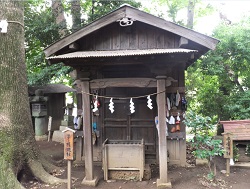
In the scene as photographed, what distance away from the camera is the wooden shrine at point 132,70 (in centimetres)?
557

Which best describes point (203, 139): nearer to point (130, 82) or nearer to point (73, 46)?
point (130, 82)

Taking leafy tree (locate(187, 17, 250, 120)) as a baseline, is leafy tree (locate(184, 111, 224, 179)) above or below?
below

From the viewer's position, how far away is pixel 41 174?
5.86 meters

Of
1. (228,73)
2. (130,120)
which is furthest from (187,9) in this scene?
(130,120)

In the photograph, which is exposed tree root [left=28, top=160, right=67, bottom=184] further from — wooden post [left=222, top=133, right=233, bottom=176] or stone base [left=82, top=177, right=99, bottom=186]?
wooden post [left=222, top=133, right=233, bottom=176]

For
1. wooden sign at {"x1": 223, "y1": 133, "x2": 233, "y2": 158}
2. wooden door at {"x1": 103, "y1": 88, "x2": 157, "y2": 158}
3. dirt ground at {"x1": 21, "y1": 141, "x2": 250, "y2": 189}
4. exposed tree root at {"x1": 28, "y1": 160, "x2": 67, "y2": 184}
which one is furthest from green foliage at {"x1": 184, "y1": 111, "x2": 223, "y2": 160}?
exposed tree root at {"x1": 28, "y1": 160, "x2": 67, "y2": 184}

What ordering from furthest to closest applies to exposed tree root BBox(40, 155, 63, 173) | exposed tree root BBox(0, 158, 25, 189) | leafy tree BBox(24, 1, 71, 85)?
1. leafy tree BBox(24, 1, 71, 85)
2. exposed tree root BBox(40, 155, 63, 173)
3. exposed tree root BBox(0, 158, 25, 189)

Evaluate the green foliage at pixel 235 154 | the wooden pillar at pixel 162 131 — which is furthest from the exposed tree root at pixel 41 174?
the green foliage at pixel 235 154

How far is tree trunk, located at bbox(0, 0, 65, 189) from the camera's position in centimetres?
539

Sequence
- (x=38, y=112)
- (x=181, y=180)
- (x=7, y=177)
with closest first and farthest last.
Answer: (x=7, y=177), (x=181, y=180), (x=38, y=112)

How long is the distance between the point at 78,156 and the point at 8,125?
9.50 feet

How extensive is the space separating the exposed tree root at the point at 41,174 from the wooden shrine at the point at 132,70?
30.1 inches

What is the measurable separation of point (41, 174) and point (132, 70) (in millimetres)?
4024

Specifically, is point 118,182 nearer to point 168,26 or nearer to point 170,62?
point 170,62
